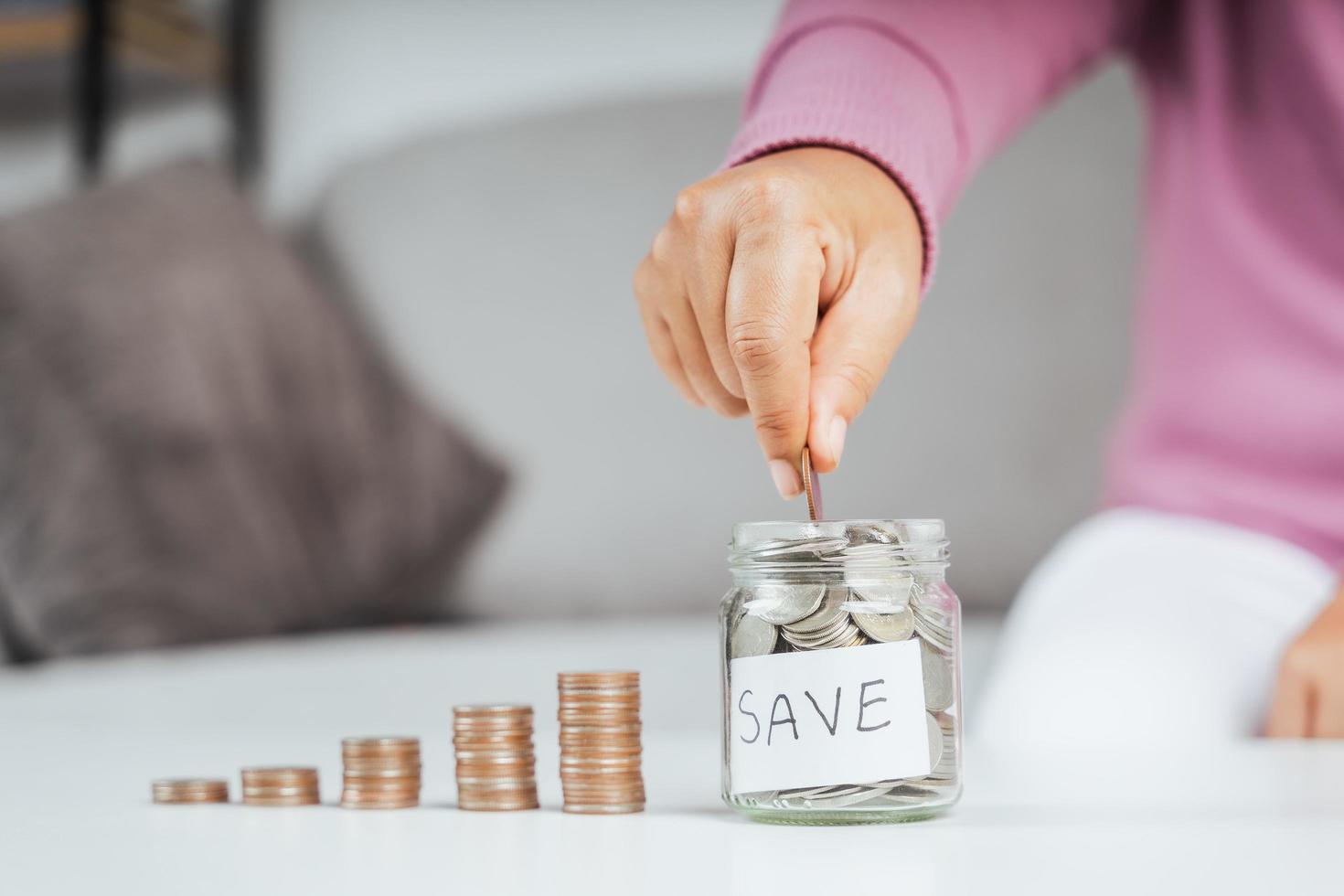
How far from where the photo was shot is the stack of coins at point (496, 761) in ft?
1.77

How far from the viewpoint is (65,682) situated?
1232 millimetres

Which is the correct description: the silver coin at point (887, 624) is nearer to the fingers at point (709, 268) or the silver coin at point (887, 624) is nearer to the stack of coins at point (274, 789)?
the fingers at point (709, 268)

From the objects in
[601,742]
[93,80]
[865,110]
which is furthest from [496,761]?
[93,80]

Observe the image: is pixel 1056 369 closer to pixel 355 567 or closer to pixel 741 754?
pixel 355 567

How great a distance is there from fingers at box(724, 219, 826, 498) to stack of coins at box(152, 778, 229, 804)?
0.88ft

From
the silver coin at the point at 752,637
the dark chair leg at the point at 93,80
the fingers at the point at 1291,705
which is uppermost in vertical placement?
the dark chair leg at the point at 93,80

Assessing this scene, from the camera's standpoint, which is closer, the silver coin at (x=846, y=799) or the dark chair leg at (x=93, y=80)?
the silver coin at (x=846, y=799)

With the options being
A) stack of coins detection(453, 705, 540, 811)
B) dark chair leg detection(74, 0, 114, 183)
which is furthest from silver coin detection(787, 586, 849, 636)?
dark chair leg detection(74, 0, 114, 183)

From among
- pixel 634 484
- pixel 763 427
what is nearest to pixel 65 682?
pixel 634 484

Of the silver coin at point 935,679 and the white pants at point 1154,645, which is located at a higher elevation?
the silver coin at point 935,679

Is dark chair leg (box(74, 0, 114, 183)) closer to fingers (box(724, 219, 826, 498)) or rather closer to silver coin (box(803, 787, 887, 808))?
fingers (box(724, 219, 826, 498))

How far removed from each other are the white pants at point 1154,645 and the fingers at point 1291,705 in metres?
0.05

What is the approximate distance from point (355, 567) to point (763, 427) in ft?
4.06

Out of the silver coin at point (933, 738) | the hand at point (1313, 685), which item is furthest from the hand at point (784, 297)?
the hand at point (1313, 685)
